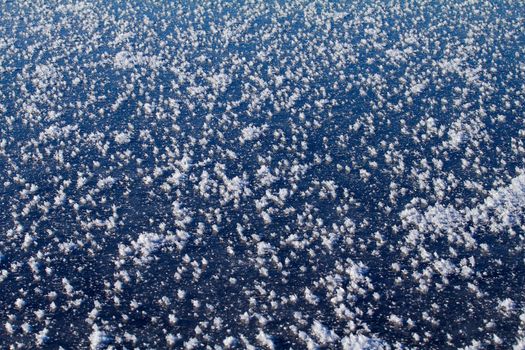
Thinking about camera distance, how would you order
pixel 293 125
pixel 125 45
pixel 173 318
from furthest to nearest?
1. pixel 125 45
2. pixel 293 125
3. pixel 173 318

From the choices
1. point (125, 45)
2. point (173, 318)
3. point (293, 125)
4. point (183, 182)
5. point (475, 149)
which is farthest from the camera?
point (125, 45)

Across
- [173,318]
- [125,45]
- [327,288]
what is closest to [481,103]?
[327,288]

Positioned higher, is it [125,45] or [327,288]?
[125,45]

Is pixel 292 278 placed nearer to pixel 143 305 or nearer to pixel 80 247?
pixel 143 305

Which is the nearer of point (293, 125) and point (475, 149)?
point (475, 149)

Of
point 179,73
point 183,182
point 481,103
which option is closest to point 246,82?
point 179,73

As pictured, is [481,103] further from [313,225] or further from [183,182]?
[183,182]

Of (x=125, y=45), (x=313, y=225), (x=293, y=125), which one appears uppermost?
(x=125, y=45)
